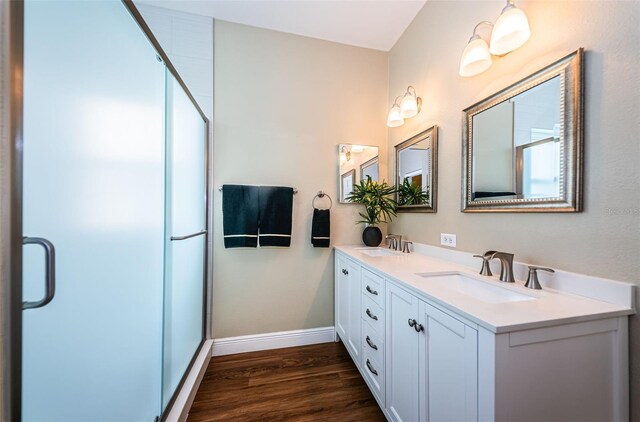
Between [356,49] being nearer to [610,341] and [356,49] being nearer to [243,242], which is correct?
[243,242]

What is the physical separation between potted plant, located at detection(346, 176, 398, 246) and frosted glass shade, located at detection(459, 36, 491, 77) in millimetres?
961

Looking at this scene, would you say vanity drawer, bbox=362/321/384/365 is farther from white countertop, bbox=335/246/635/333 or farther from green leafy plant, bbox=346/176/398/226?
green leafy plant, bbox=346/176/398/226

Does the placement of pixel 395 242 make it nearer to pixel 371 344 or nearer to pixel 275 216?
pixel 371 344

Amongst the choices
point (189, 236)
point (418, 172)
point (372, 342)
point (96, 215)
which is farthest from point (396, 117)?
point (96, 215)

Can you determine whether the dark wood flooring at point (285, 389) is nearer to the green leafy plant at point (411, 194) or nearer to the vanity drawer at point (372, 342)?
the vanity drawer at point (372, 342)

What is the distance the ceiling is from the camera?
172 cm

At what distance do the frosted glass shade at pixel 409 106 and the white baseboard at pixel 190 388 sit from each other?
232cm

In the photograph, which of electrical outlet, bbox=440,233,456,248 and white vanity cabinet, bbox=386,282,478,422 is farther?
electrical outlet, bbox=440,233,456,248

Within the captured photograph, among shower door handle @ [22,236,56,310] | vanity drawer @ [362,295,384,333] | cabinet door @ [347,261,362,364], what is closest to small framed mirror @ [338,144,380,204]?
cabinet door @ [347,261,362,364]

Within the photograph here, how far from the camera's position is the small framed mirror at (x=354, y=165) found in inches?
82.0

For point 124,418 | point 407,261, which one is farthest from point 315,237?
point 124,418

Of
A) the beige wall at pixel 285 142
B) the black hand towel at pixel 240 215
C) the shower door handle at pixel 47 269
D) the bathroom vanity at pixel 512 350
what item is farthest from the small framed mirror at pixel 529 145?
the shower door handle at pixel 47 269

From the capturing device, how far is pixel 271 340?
6.34 feet

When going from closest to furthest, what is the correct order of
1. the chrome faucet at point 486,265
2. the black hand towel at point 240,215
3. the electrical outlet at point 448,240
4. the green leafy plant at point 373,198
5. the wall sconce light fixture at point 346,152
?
the chrome faucet at point 486,265 < the electrical outlet at point 448,240 < the black hand towel at point 240,215 < the green leafy plant at point 373,198 < the wall sconce light fixture at point 346,152
